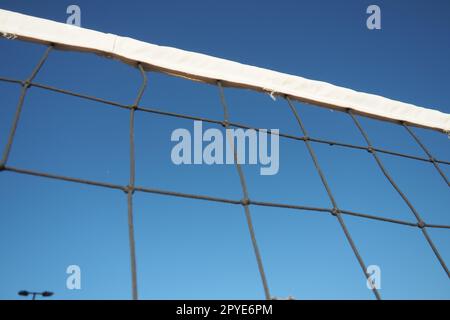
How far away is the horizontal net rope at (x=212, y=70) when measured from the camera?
1.73m

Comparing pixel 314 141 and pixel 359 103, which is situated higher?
pixel 359 103

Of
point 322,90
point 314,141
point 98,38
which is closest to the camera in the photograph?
point 98,38

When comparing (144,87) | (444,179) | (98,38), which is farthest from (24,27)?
(444,179)

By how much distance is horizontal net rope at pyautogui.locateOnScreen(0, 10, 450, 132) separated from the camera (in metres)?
1.73

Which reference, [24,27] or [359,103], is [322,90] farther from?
[24,27]

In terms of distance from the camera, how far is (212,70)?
2.04 m
